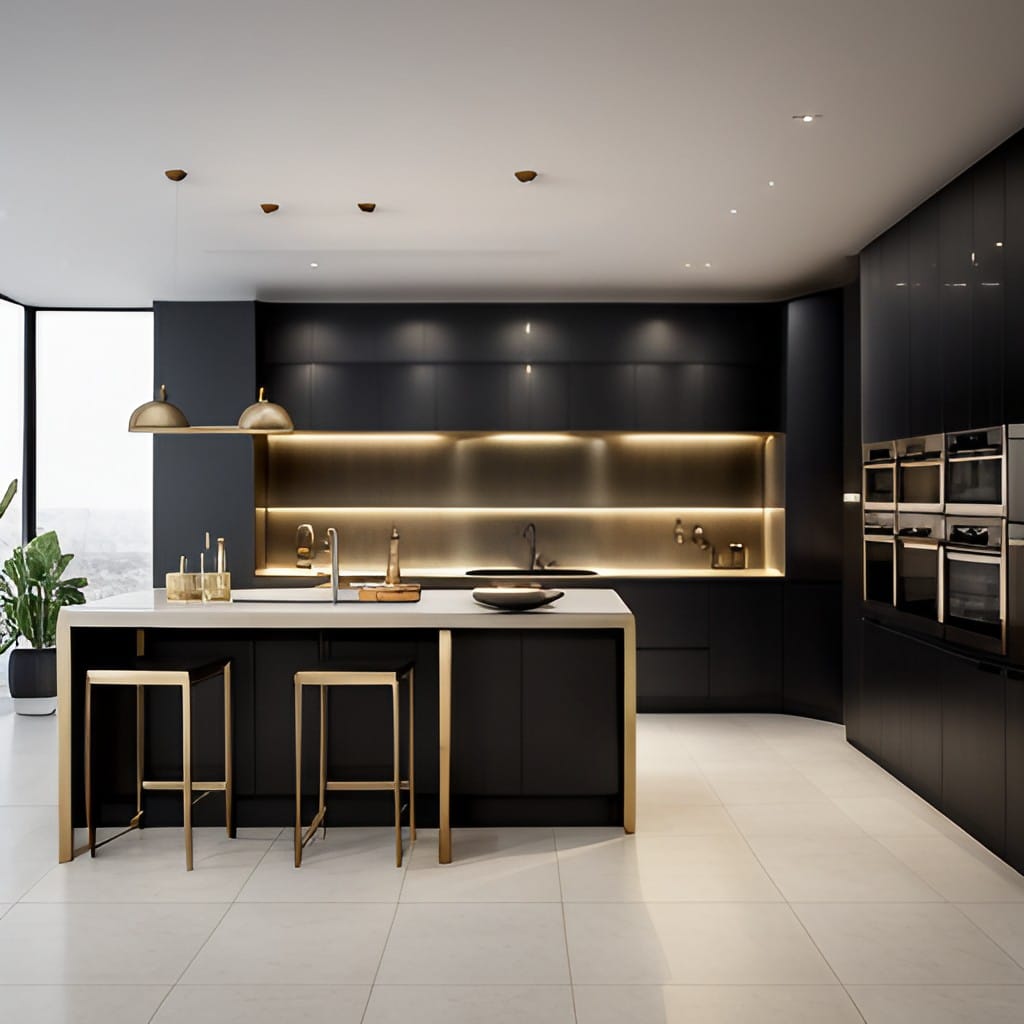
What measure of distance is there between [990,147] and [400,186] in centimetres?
246

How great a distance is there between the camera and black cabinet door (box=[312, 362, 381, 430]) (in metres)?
6.78

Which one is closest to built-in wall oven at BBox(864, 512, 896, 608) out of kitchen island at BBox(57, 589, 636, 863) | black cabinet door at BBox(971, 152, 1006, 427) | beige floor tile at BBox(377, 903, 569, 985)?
black cabinet door at BBox(971, 152, 1006, 427)

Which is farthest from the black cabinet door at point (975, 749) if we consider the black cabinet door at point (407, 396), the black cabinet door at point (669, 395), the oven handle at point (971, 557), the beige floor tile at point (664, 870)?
the black cabinet door at point (407, 396)

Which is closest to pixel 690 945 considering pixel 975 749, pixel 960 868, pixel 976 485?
pixel 960 868

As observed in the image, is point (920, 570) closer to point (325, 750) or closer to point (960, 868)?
point (960, 868)

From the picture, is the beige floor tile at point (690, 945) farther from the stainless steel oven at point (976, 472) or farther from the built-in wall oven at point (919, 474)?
the built-in wall oven at point (919, 474)

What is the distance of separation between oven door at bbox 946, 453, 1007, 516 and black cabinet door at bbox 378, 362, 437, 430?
356 centimetres

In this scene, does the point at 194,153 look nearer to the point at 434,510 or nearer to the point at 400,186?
the point at 400,186

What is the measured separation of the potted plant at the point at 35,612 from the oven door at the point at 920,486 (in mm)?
4976

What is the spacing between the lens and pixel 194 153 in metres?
4.04

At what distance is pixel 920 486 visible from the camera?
4.57 metres

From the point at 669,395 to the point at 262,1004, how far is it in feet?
16.3

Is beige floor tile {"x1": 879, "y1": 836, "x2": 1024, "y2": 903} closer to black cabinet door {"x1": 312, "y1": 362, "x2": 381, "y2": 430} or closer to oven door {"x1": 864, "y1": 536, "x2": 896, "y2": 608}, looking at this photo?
oven door {"x1": 864, "y1": 536, "x2": 896, "y2": 608}

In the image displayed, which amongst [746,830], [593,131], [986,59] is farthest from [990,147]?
[746,830]
